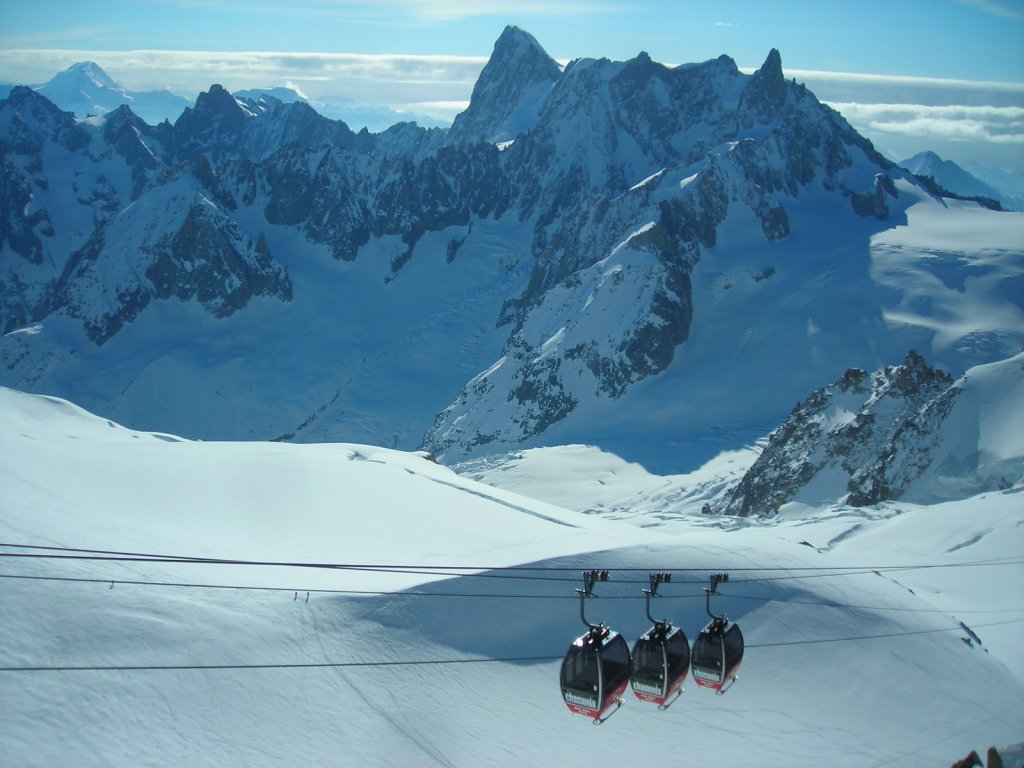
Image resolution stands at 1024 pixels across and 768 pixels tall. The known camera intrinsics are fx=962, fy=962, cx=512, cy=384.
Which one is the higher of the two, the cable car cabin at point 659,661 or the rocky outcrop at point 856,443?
the cable car cabin at point 659,661

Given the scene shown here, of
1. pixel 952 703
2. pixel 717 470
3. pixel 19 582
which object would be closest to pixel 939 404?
pixel 717 470

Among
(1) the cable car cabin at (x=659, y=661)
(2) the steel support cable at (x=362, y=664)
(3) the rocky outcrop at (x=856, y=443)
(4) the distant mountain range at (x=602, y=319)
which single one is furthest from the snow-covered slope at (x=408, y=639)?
(4) the distant mountain range at (x=602, y=319)

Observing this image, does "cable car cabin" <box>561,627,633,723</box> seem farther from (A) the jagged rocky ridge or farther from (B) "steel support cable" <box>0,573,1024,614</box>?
(A) the jagged rocky ridge

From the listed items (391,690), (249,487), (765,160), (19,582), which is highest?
→ (765,160)

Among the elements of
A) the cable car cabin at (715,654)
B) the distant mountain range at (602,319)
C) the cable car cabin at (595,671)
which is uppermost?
the cable car cabin at (595,671)

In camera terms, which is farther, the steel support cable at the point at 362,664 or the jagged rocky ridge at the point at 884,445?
the jagged rocky ridge at the point at 884,445

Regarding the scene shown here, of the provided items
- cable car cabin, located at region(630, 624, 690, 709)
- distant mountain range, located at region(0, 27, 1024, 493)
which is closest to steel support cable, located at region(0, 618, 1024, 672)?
cable car cabin, located at region(630, 624, 690, 709)

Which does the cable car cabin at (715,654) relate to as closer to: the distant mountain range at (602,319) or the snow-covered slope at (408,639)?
the snow-covered slope at (408,639)

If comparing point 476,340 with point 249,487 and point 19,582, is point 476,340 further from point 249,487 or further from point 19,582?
point 19,582
